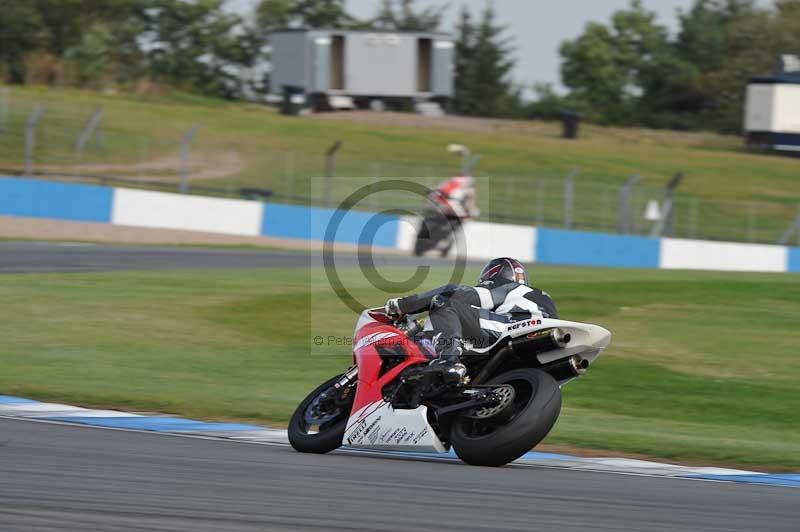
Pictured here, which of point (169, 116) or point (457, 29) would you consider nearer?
point (169, 116)

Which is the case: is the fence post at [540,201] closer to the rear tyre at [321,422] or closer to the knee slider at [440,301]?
the rear tyre at [321,422]

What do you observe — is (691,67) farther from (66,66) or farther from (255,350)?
(255,350)

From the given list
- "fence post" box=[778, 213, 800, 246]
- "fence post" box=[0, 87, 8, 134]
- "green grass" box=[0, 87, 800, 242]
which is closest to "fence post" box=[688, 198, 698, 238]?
"green grass" box=[0, 87, 800, 242]

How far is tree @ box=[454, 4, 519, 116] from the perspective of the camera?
62406 mm

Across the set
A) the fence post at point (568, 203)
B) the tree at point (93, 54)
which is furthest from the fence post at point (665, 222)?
the tree at point (93, 54)

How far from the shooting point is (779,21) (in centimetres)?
6091

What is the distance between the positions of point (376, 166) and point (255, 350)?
61.3ft

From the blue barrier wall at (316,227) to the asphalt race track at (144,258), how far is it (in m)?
2.13

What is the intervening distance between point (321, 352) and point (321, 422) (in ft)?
16.8

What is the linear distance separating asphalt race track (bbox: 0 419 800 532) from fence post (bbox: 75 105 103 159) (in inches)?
910

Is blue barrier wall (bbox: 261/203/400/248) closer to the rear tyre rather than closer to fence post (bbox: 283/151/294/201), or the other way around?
fence post (bbox: 283/151/294/201)

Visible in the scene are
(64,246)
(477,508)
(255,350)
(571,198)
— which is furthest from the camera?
(571,198)

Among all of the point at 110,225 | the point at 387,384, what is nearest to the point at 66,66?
the point at 110,225

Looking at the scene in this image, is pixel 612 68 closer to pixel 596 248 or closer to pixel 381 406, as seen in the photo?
pixel 596 248
